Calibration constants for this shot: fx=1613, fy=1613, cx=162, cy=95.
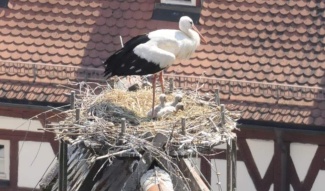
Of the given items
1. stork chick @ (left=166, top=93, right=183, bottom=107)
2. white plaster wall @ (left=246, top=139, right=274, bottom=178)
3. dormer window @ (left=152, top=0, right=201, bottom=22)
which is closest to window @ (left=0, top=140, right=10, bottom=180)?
dormer window @ (left=152, top=0, right=201, bottom=22)

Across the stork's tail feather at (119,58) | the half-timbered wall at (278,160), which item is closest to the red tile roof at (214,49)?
the half-timbered wall at (278,160)

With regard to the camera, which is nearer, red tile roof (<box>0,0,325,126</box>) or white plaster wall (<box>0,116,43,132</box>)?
red tile roof (<box>0,0,325,126</box>)

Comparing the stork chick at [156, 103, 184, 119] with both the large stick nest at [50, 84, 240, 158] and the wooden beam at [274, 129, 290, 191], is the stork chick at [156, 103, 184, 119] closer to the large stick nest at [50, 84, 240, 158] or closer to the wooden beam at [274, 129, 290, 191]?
the large stick nest at [50, 84, 240, 158]

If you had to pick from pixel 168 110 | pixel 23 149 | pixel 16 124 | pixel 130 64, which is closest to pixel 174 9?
pixel 16 124

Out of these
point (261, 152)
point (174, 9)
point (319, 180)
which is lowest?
point (319, 180)

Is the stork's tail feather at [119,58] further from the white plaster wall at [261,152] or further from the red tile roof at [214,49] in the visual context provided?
the white plaster wall at [261,152]

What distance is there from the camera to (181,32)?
12.9 metres

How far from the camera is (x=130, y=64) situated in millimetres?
12945

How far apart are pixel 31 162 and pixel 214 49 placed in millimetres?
2579

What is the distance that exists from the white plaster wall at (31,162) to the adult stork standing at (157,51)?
632cm

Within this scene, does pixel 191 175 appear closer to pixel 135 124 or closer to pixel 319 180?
pixel 135 124

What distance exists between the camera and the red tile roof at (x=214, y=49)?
60.0 feet

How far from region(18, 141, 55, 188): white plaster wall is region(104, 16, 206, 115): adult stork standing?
632 cm

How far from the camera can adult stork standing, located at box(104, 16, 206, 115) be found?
12.8 metres
